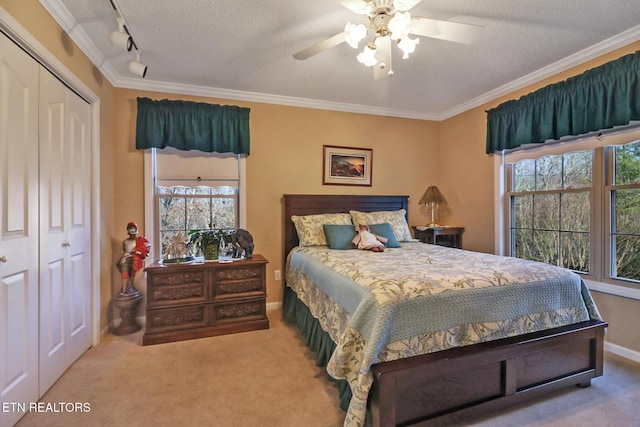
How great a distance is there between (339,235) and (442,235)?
1.70 meters

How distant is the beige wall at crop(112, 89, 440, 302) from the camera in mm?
3057

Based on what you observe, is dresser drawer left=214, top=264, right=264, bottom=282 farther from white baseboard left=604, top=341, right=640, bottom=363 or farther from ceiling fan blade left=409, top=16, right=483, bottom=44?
white baseboard left=604, top=341, right=640, bottom=363

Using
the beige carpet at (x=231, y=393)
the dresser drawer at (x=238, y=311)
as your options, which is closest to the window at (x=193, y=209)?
the dresser drawer at (x=238, y=311)

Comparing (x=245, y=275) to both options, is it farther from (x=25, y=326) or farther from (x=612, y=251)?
(x=612, y=251)

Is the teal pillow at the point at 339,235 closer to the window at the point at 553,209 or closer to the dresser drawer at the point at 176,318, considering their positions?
the dresser drawer at the point at 176,318

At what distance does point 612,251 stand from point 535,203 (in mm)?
792

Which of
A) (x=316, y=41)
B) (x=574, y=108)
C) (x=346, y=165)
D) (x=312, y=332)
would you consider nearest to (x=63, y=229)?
(x=312, y=332)

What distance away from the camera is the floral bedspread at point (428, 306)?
150 centimetres

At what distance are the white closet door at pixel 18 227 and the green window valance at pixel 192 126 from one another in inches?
48.8

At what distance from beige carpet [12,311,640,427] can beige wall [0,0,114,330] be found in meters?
0.72

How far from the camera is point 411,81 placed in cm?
311

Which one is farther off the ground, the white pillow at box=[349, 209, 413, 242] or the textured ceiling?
the textured ceiling

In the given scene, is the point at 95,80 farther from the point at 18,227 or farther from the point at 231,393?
the point at 231,393

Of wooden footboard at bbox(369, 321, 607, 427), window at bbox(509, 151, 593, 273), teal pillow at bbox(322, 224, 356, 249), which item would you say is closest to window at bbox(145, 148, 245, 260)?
teal pillow at bbox(322, 224, 356, 249)
